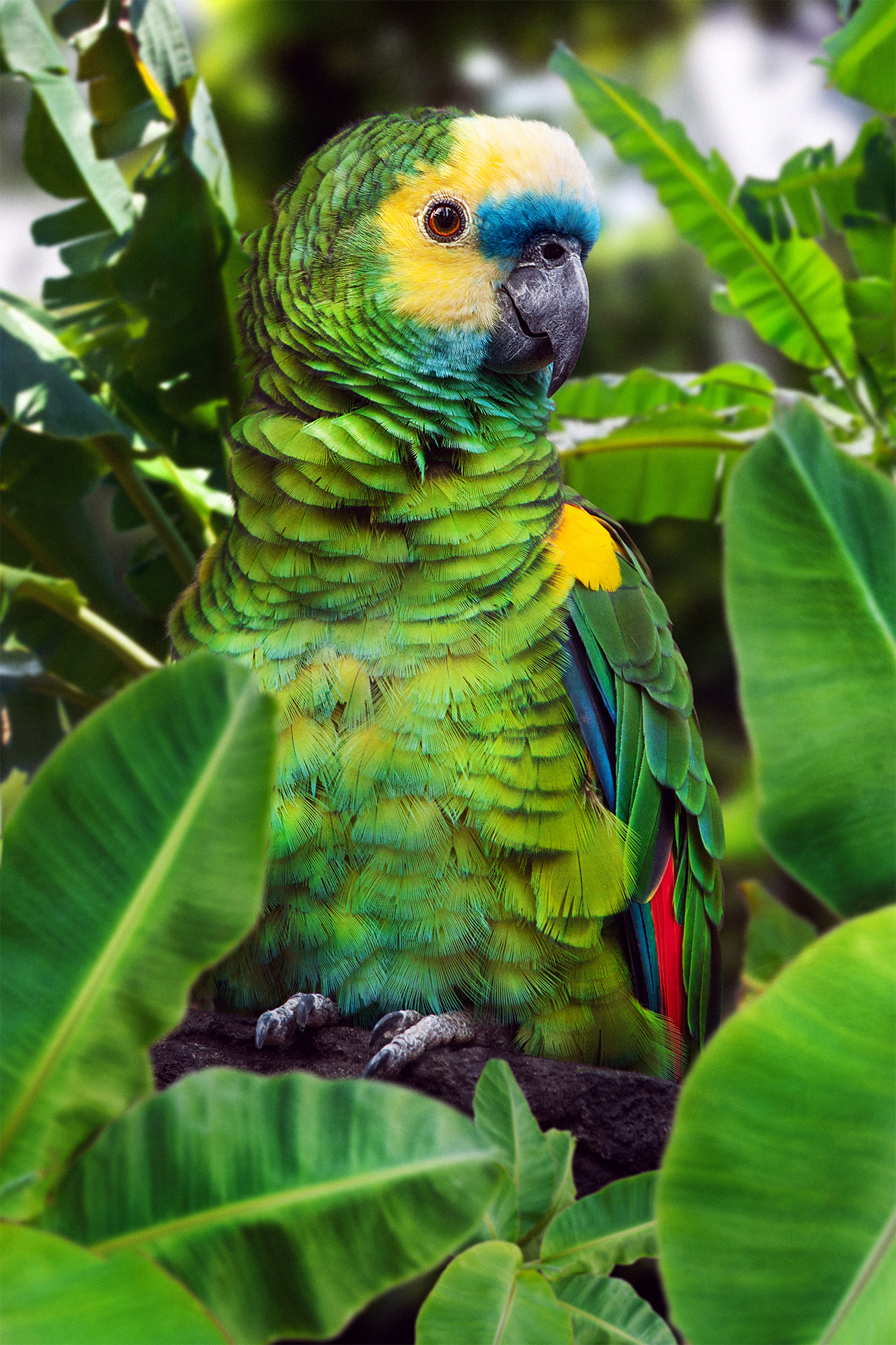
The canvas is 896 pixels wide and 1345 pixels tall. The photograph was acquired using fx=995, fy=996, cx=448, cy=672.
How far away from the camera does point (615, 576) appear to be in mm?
851

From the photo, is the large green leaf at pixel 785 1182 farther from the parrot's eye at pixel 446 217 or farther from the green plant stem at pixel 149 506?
the green plant stem at pixel 149 506

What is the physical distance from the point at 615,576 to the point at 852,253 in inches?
32.2

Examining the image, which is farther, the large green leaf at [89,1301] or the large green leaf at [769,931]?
the large green leaf at [769,931]

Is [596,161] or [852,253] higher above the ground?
[596,161]

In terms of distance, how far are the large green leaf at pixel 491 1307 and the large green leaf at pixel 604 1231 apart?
0.04 meters

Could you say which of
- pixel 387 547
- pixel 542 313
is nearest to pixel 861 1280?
pixel 387 547

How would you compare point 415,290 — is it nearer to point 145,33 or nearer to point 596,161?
point 145,33

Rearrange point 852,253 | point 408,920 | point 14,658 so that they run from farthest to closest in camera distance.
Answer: point 852,253 → point 14,658 → point 408,920

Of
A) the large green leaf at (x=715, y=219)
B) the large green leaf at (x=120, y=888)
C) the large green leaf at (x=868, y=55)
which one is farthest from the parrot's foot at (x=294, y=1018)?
the large green leaf at (x=715, y=219)

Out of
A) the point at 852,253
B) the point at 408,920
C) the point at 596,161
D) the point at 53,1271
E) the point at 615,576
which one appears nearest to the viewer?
the point at 53,1271

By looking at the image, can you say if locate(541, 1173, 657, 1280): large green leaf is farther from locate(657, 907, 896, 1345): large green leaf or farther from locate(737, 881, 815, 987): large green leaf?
locate(737, 881, 815, 987): large green leaf

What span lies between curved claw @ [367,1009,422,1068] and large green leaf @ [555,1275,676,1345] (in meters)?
0.24

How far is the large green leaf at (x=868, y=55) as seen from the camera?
88cm

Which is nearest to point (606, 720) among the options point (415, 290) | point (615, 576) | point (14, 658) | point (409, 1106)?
point (615, 576)
